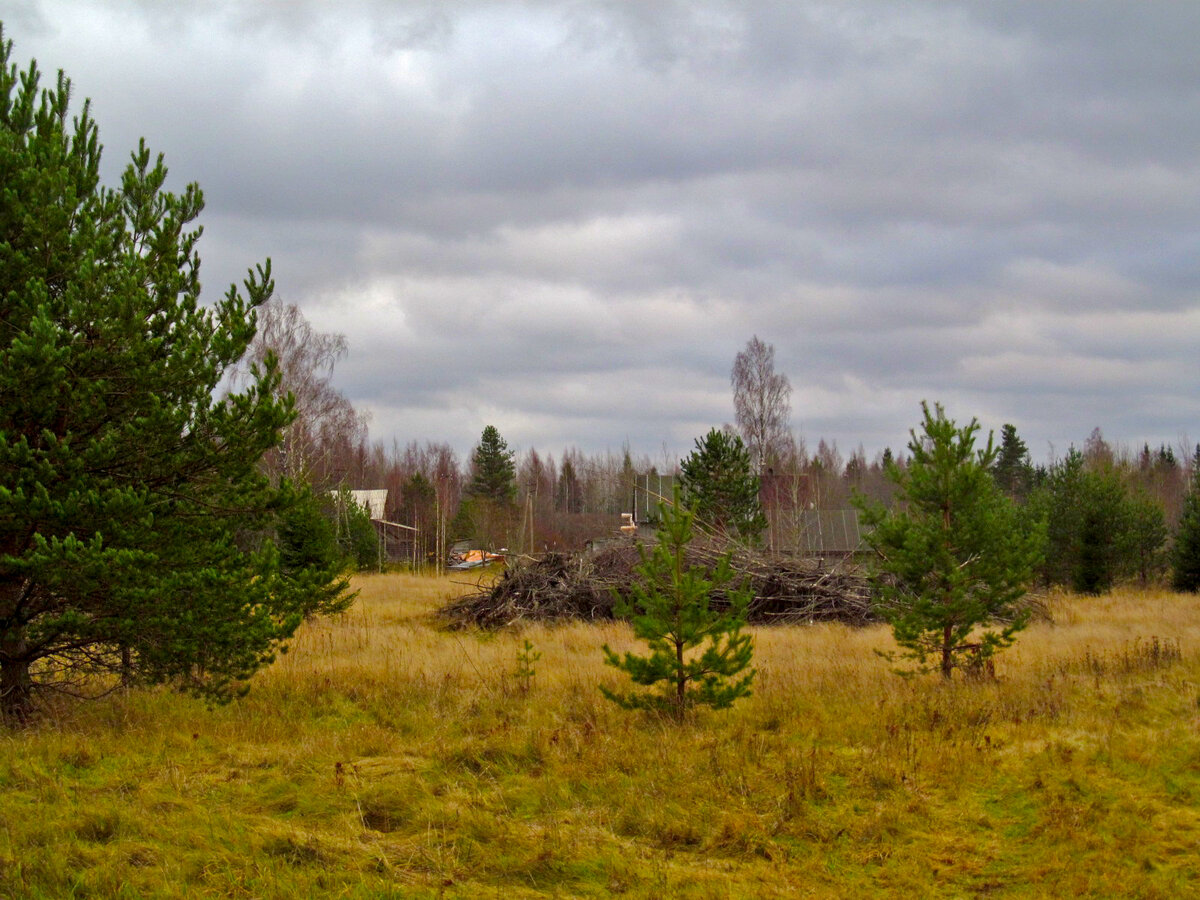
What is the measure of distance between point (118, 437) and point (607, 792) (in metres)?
4.70

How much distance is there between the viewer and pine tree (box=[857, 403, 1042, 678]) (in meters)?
10.2

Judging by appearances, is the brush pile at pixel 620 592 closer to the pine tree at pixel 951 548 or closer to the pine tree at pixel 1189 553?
the pine tree at pixel 951 548

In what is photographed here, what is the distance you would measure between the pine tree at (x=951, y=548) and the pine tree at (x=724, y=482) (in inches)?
743

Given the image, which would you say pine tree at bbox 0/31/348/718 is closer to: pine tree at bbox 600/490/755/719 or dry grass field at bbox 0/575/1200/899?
dry grass field at bbox 0/575/1200/899

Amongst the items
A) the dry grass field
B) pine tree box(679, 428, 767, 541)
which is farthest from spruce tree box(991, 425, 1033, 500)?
the dry grass field

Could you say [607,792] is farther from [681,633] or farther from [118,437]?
[118,437]

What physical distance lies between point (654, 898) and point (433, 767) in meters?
2.84

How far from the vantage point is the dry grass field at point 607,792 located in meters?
5.18

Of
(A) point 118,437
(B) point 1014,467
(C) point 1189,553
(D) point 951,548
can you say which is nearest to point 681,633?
(D) point 951,548

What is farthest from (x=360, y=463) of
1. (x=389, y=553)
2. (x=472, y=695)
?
(x=472, y=695)

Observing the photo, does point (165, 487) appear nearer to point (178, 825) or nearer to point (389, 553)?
point (178, 825)

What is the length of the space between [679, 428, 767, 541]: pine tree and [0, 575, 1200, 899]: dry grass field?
64.7ft

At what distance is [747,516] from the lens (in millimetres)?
30984

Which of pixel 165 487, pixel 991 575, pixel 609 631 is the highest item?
pixel 165 487
